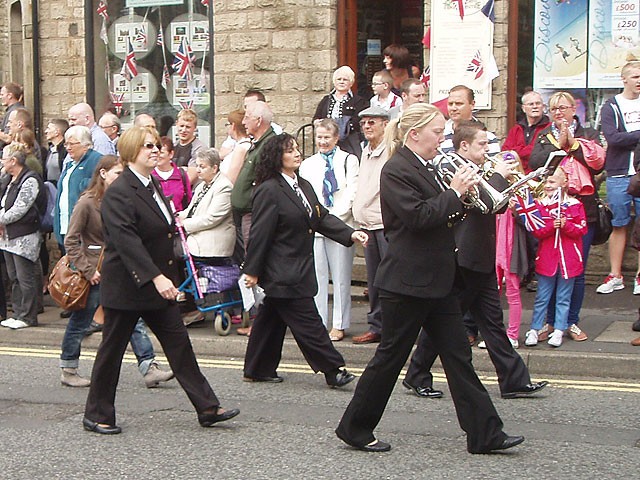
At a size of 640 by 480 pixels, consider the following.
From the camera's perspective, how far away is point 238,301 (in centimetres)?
1055

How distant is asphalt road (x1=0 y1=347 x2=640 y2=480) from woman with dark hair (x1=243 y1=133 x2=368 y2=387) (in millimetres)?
373

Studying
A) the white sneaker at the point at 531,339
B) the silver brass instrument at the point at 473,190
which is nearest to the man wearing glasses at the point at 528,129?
the white sneaker at the point at 531,339

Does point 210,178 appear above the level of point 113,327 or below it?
above

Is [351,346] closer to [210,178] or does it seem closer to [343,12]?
[210,178]

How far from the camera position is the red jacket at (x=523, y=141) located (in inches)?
429

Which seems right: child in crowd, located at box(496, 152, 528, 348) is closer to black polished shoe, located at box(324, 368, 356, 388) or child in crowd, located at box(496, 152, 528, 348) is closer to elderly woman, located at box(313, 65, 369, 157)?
black polished shoe, located at box(324, 368, 356, 388)

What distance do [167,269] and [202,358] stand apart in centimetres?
266

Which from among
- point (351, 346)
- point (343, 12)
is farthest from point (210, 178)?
point (343, 12)

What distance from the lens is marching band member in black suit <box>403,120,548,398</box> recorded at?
307 inches

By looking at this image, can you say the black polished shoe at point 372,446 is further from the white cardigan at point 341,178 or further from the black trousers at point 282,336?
the white cardigan at point 341,178

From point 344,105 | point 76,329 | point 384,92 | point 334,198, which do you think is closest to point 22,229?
point 76,329

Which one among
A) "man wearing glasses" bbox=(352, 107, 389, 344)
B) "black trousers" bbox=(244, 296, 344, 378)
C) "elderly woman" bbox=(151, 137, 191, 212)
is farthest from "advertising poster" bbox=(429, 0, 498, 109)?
"black trousers" bbox=(244, 296, 344, 378)

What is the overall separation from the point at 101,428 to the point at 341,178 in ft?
12.1

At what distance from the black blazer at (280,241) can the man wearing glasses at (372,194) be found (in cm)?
128
